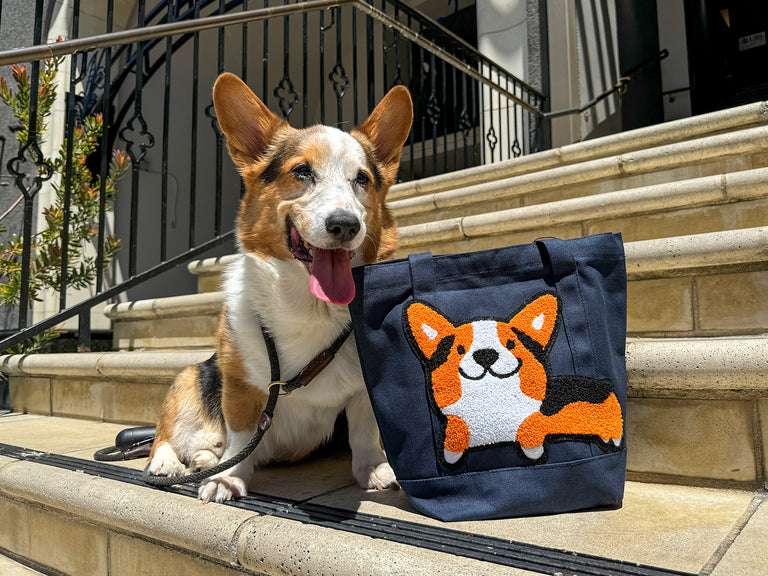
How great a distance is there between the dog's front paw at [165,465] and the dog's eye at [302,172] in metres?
0.79

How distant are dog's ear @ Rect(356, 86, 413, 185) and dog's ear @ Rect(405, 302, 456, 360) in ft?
1.86

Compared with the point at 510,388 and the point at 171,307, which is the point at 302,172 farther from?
the point at 171,307

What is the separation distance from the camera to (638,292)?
1.51 meters

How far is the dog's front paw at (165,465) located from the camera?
132 centimetres

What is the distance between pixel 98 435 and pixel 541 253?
1739 mm

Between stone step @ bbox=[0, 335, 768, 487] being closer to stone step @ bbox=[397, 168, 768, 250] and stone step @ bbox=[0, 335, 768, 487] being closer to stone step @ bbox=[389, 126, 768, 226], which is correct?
stone step @ bbox=[397, 168, 768, 250]

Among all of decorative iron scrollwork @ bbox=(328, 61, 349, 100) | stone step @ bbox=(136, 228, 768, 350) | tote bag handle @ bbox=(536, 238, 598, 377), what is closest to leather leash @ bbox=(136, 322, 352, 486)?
tote bag handle @ bbox=(536, 238, 598, 377)

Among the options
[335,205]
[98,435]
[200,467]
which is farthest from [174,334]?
[335,205]

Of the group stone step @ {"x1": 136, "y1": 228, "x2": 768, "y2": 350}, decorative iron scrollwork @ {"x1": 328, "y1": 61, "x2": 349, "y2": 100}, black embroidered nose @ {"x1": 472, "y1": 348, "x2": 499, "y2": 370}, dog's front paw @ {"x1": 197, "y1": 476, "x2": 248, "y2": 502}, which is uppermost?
decorative iron scrollwork @ {"x1": 328, "y1": 61, "x2": 349, "y2": 100}

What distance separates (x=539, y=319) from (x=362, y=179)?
0.58 metres

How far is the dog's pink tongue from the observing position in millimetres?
1151

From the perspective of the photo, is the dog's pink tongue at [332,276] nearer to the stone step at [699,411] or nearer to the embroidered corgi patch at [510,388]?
the embroidered corgi patch at [510,388]

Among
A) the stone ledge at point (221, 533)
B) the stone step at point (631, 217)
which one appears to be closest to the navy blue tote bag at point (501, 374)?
the stone ledge at point (221, 533)

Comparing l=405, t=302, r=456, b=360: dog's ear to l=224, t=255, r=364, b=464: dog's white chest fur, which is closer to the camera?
l=405, t=302, r=456, b=360: dog's ear
